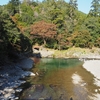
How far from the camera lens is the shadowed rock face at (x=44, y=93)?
16.1 m

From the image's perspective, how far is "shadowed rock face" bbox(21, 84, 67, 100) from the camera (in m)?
16.1

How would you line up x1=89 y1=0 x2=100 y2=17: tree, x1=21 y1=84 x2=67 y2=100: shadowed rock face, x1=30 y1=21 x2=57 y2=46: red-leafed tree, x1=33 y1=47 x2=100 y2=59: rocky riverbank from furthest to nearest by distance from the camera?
x1=89 y1=0 x2=100 y2=17: tree, x1=30 y1=21 x2=57 y2=46: red-leafed tree, x1=33 y1=47 x2=100 y2=59: rocky riverbank, x1=21 y1=84 x2=67 y2=100: shadowed rock face

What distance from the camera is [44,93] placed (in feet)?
57.4

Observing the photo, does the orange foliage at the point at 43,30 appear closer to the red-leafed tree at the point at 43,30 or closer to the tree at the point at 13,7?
the red-leafed tree at the point at 43,30

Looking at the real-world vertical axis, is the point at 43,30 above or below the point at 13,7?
below

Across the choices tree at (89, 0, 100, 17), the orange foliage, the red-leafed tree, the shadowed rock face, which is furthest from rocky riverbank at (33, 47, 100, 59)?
the shadowed rock face

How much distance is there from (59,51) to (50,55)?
3560 millimetres

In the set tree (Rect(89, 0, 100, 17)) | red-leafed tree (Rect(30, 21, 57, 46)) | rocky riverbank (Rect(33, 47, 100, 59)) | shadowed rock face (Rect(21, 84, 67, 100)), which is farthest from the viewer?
tree (Rect(89, 0, 100, 17))

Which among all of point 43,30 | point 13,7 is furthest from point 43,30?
point 13,7

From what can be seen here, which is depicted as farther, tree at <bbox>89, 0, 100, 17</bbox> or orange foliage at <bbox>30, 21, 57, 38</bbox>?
tree at <bbox>89, 0, 100, 17</bbox>

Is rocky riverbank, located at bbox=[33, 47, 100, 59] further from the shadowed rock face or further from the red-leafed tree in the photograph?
the shadowed rock face

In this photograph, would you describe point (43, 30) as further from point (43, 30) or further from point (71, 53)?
point (71, 53)

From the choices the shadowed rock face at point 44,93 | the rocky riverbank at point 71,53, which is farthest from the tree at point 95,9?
the shadowed rock face at point 44,93

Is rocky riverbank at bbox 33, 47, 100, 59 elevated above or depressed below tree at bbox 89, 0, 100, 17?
below
